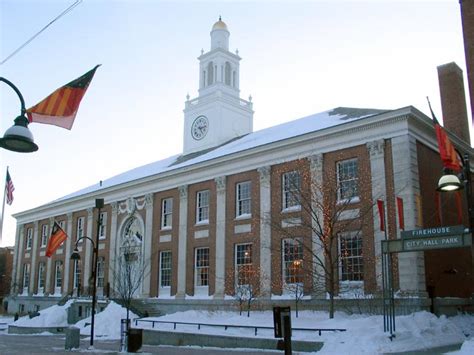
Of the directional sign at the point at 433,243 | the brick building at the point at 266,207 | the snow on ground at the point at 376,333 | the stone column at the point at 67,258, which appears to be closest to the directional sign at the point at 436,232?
the directional sign at the point at 433,243

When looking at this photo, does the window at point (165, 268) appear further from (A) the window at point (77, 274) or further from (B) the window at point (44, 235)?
(B) the window at point (44, 235)

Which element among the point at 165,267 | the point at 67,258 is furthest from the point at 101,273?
the point at 165,267

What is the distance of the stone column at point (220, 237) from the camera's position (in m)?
33.7

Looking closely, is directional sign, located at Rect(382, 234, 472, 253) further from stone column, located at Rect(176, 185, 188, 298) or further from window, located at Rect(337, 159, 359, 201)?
stone column, located at Rect(176, 185, 188, 298)

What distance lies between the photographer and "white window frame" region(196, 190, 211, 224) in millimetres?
36684

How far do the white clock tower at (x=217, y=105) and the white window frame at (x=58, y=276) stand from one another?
51.3 ft

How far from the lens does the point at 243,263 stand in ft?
109

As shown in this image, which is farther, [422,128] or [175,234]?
[175,234]

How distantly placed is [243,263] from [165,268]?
7.80 metres

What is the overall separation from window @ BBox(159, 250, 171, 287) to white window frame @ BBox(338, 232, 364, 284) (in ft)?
47.1

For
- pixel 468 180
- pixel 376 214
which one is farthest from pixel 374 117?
pixel 468 180

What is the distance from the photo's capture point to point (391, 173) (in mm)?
26969

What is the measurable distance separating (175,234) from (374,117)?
16835mm

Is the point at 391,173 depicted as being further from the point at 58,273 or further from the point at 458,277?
the point at 58,273
